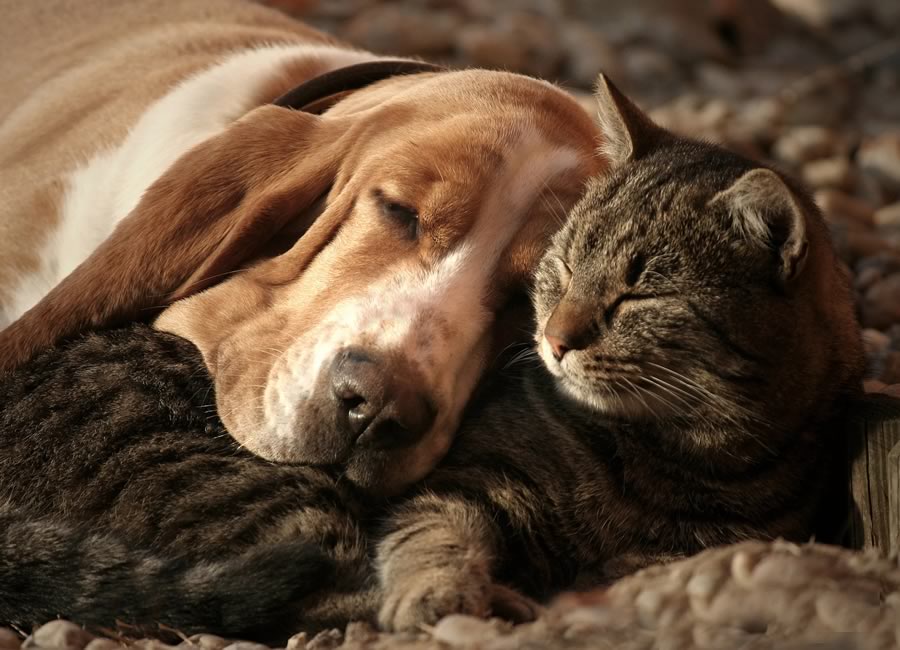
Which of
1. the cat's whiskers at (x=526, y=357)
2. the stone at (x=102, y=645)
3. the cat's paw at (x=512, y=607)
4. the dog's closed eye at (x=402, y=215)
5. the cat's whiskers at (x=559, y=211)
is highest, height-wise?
the dog's closed eye at (x=402, y=215)

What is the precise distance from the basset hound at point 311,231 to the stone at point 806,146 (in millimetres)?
2190

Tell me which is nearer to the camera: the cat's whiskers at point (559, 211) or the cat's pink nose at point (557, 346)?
the cat's pink nose at point (557, 346)

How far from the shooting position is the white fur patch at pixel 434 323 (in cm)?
205

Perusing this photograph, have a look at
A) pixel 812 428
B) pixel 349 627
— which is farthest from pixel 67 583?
pixel 812 428

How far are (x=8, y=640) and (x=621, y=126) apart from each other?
159cm

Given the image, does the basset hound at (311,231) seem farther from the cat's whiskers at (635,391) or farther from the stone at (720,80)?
the stone at (720,80)

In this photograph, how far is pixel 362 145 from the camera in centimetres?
245

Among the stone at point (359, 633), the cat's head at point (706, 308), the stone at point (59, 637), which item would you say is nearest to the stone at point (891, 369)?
the cat's head at point (706, 308)

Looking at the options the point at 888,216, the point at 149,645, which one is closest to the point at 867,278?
the point at 888,216

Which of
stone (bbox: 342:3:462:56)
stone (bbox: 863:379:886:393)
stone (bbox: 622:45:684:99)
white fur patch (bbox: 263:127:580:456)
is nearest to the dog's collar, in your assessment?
white fur patch (bbox: 263:127:580:456)

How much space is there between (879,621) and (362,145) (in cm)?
151

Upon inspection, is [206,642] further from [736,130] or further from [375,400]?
[736,130]

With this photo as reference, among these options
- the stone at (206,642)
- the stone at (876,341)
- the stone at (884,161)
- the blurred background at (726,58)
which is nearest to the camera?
the stone at (206,642)

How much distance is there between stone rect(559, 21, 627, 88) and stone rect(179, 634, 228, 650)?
13.9 ft
